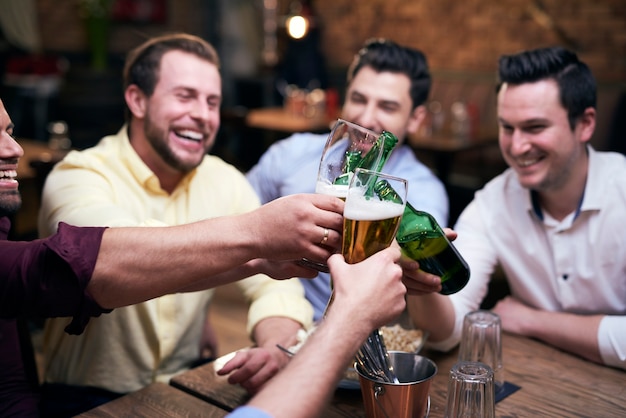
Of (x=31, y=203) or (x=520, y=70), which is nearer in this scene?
(x=520, y=70)

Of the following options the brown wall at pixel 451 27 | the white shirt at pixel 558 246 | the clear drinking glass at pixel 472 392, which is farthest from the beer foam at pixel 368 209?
the brown wall at pixel 451 27

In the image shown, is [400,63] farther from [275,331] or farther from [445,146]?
[445,146]

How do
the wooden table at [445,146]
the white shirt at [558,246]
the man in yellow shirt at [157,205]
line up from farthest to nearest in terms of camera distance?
the wooden table at [445,146], the white shirt at [558,246], the man in yellow shirt at [157,205]

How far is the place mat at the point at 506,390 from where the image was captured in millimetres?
1372

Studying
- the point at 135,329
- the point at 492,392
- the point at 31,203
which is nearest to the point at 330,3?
the point at 31,203

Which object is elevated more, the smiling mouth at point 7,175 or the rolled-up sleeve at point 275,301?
the smiling mouth at point 7,175

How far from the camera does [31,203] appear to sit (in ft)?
10.4

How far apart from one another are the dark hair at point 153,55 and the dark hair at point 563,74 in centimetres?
93

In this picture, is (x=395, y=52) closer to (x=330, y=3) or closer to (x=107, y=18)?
(x=330, y=3)

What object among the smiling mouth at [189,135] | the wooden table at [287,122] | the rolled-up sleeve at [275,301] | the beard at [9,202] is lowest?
the rolled-up sleeve at [275,301]

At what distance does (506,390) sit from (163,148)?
3.81ft

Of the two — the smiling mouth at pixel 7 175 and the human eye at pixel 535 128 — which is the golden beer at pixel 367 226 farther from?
the human eye at pixel 535 128

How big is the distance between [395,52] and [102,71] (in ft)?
18.5

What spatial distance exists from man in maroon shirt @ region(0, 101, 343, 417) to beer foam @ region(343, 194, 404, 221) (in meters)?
0.09
